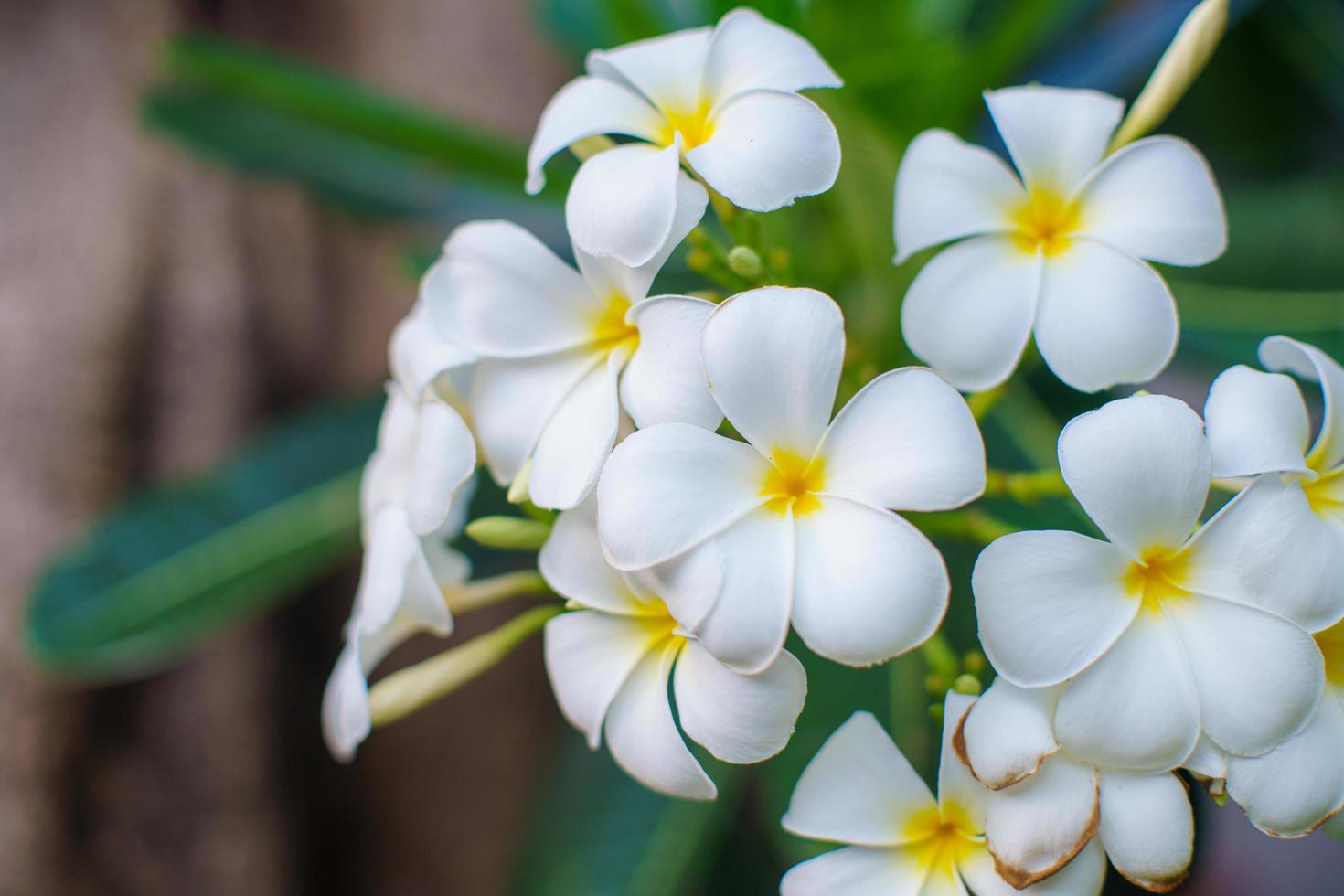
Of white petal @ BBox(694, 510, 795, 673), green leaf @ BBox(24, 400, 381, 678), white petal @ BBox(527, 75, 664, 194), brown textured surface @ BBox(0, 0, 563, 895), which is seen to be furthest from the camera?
brown textured surface @ BBox(0, 0, 563, 895)

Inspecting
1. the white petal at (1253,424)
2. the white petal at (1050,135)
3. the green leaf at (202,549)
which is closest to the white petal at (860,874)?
the white petal at (1253,424)

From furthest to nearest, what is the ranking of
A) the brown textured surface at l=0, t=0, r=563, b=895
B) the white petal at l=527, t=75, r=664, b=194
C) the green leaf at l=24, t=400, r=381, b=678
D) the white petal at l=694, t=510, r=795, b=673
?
the brown textured surface at l=0, t=0, r=563, b=895
the green leaf at l=24, t=400, r=381, b=678
the white petal at l=527, t=75, r=664, b=194
the white petal at l=694, t=510, r=795, b=673

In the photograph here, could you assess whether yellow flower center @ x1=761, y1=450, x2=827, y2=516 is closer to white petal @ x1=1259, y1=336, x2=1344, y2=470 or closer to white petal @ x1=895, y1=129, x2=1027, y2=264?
white petal @ x1=895, y1=129, x2=1027, y2=264

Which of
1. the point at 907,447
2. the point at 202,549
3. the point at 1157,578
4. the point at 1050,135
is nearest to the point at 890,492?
the point at 907,447

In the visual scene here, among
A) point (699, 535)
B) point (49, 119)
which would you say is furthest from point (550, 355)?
point (49, 119)

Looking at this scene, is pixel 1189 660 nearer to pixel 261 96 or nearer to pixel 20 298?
pixel 261 96

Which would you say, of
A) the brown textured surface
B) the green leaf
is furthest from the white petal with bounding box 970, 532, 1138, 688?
the brown textured surface

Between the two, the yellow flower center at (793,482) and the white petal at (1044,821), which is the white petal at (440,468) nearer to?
the yellow flower center at (793,482)

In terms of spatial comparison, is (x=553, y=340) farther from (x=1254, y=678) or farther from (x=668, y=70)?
(x=1254, y=678)
